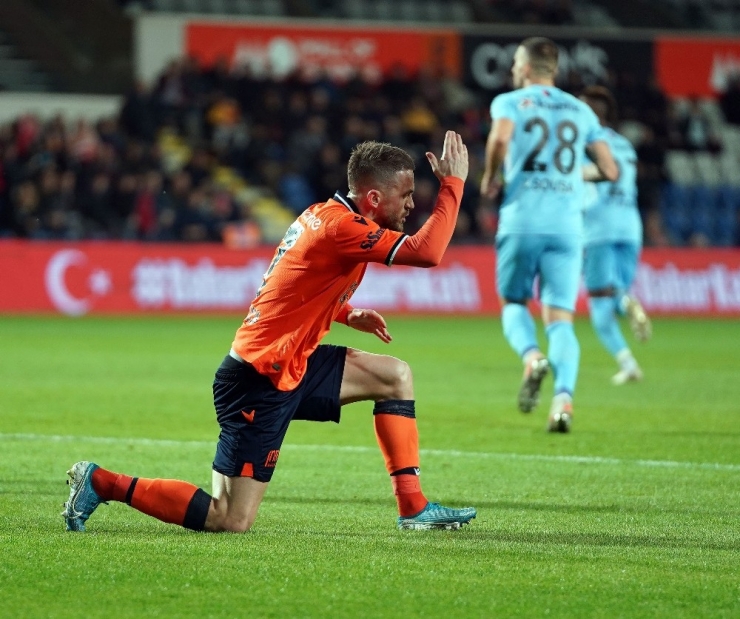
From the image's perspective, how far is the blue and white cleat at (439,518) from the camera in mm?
5664

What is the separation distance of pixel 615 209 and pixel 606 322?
3.90 ft

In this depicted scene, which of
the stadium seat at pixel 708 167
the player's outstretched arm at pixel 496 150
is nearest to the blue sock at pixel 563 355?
the player's outstretched arm at pixel 496 150

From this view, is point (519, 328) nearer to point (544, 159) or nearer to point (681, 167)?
point (544, 159)

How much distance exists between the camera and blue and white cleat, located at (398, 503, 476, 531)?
566 cm

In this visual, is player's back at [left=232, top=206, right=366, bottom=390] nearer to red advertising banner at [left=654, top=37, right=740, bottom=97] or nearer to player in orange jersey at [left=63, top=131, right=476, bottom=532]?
player in orange jersey at [left=63, top=131, right=476, bottom=532]

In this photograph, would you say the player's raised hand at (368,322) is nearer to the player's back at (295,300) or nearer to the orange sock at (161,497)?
the player's back at (295,300)

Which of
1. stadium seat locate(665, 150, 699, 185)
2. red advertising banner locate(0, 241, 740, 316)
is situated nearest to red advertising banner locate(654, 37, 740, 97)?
stadium seat locate(665, 150, 699, 185)

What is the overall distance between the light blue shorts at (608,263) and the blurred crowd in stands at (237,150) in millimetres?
8954

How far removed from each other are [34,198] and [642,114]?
489 inches

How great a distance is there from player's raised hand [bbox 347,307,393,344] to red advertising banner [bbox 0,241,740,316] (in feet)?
45.8

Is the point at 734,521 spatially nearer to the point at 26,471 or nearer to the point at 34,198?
the point at 26,471

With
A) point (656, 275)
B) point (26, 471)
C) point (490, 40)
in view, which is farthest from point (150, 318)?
point (26, 471)

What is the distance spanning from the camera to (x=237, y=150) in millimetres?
24141

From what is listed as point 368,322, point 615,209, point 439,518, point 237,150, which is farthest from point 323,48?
point 439,518
